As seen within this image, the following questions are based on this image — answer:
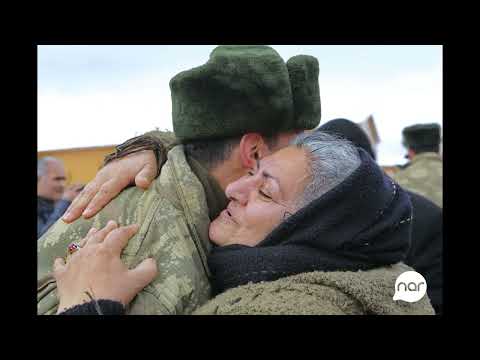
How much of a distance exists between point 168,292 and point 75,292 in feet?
0.83

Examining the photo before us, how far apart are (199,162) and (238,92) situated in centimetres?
27

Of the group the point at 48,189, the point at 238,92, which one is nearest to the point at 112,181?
the point at 238,92

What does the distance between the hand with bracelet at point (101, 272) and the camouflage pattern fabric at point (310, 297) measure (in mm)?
199

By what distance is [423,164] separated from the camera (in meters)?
3.66

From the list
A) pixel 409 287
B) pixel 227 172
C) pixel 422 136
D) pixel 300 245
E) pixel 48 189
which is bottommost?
pixel 409 287

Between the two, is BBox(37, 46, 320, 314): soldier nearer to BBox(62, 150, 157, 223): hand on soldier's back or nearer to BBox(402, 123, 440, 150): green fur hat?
BBox(62, 150, 157, 223): hand on soldier's back

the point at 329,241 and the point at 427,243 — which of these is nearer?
the point at 329,241

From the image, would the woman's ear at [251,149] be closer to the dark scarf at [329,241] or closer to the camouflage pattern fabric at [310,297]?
the dark scarf at [329,241]

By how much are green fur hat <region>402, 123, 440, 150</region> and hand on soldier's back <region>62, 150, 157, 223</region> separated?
94.4 inches

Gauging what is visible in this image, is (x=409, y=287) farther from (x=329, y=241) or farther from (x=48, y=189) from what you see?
(x=48, y=189)

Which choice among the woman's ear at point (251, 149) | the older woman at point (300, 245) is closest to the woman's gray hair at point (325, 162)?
the older woman at point (300, 245)

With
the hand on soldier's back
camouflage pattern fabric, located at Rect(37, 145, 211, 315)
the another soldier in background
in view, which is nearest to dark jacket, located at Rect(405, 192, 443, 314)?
the another soldier in background

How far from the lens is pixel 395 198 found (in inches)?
72.5

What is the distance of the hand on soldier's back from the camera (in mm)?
1755
